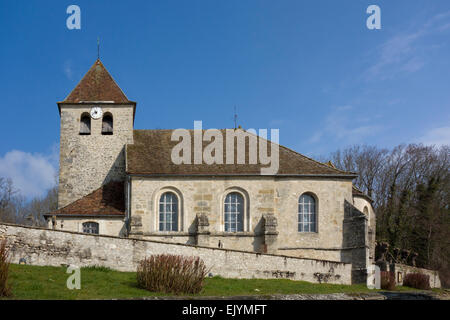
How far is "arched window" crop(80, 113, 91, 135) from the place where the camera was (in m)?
33.1

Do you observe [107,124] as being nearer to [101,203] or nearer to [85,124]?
[85,124]

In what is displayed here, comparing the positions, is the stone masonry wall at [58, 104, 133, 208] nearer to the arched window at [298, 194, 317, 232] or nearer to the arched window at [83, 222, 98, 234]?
the arched window at [83, 222, 98, 234]

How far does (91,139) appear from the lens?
3288 centimetres

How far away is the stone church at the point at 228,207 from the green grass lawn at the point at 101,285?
735 cm

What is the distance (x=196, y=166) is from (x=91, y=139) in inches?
291

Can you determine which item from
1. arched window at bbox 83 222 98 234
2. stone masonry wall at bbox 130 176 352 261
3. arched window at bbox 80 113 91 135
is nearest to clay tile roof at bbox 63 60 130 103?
arched window at bbox 80 113 91 135

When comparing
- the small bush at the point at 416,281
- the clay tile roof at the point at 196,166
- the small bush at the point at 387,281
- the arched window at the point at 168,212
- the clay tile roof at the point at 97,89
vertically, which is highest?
the clay tile roof at the point at 97,89

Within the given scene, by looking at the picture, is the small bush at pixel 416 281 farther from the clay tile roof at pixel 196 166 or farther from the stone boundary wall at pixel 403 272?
the clay tile roof at pixel 196 166

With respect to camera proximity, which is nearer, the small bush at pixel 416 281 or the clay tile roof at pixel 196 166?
the clay tile roof at pixel 196 166

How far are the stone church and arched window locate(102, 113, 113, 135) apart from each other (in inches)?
91.7

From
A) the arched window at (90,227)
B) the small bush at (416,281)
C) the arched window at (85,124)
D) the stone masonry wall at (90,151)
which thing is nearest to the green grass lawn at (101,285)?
the arched window at (90,227)

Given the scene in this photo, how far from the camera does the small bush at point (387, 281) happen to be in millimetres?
26844

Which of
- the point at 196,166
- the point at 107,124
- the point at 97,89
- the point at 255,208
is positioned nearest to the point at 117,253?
the point at 196,166
